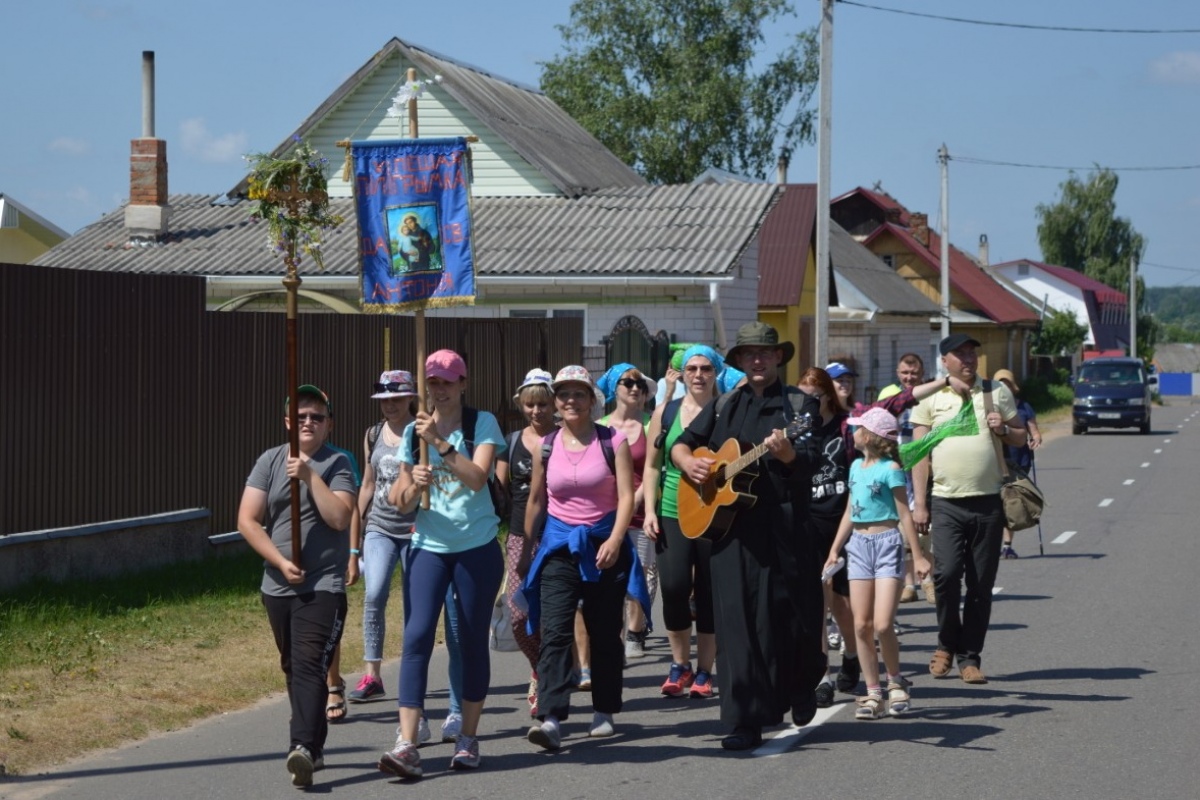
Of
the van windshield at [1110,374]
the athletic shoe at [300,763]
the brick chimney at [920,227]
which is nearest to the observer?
the athletic shoe at [300,763]

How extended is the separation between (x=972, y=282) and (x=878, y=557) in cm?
5993

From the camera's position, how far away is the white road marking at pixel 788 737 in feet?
25.4

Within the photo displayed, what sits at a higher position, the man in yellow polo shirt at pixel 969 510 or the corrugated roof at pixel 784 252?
the corrugated roof at pixel 784 252

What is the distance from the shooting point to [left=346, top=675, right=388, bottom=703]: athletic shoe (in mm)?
9094

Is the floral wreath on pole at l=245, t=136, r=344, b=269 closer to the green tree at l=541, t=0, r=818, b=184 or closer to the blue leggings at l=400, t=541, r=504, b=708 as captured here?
the blue leggings at l=400, t=541, r=504, b=708

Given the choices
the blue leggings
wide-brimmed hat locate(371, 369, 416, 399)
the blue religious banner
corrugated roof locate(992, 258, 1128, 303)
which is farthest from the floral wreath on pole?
corrugated roof locate(992, 258, 1128, 303)

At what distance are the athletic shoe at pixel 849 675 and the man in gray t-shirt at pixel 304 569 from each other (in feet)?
10.8

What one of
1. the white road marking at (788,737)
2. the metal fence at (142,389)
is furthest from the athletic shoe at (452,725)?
the metal fence at (142,389)

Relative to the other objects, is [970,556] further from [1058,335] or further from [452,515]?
[1058,335]

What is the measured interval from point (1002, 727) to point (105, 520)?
6.88 m

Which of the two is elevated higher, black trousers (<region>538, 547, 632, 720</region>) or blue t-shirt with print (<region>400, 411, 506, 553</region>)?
blue t-shirt with print (<region>400, 411, 506, 553</region>)

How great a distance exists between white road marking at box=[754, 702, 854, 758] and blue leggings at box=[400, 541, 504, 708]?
140cm

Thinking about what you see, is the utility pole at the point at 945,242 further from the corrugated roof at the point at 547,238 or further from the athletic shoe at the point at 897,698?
the athletic shoe at the point at 897,698

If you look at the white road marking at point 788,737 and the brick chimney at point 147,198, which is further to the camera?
the brick chimney at point 147,198
